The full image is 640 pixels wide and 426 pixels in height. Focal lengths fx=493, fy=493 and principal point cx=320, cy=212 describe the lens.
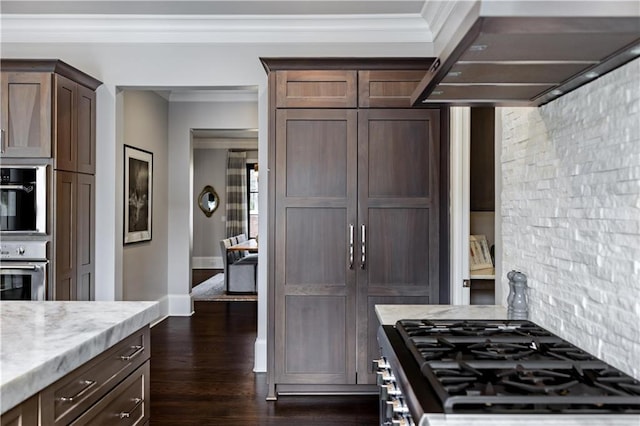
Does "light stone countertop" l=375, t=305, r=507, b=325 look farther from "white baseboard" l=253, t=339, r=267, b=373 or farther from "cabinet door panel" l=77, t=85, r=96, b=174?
"cabinet door panel" l=77, t=85, r=96, b=174

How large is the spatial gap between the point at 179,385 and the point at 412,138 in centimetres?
252

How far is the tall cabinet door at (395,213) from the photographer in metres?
3.45

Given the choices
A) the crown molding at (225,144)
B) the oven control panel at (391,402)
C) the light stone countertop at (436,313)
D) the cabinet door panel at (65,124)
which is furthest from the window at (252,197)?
the oven control panel at (391,402)

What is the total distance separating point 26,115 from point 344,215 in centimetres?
228

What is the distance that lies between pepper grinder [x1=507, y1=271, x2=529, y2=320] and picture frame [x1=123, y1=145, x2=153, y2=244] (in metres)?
3.81

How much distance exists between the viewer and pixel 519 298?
80.5 inches

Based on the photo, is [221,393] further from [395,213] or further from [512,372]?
[512,372]

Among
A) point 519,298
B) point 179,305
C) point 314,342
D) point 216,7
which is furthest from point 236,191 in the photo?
point 519,298

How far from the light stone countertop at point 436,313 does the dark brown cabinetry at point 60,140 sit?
95.9 inches

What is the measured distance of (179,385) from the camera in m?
3.73

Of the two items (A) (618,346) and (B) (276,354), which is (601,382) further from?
(B) (276,354)

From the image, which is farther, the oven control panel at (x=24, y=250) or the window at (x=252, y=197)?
the window at (x=252, y=197)

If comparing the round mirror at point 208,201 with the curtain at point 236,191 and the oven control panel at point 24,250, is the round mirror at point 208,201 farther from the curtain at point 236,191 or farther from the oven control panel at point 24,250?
the oven control panel at point 24,250

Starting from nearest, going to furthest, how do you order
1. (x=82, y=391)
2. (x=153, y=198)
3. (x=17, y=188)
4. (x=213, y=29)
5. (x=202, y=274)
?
(x=82, y=391)
(x=17, y=188)
(x=213, y=29)
(x=153, y=198)
(x=202, y=274)
